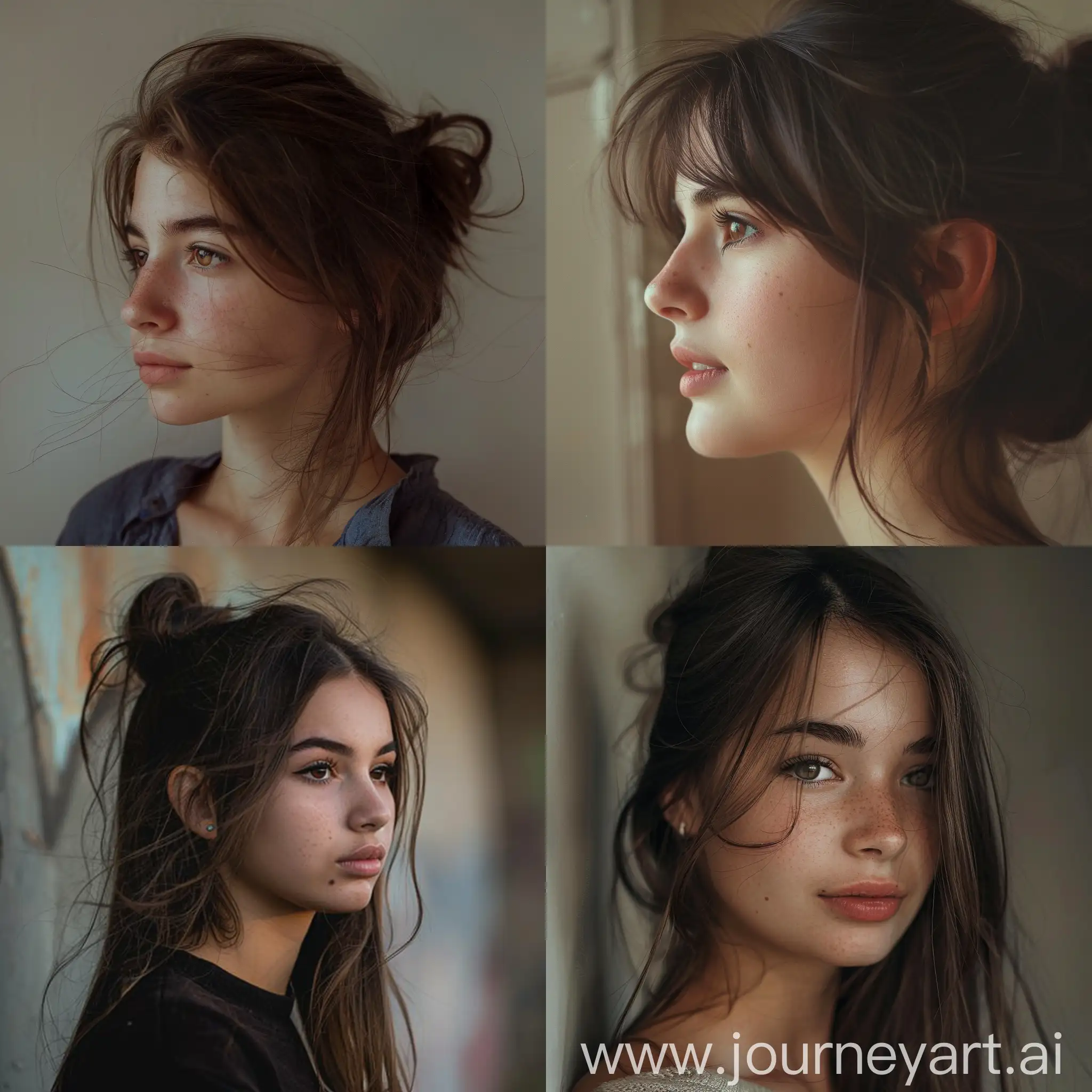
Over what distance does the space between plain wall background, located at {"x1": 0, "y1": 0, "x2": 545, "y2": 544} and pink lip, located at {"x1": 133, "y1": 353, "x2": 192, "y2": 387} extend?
0.02 m

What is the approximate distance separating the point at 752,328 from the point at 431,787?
55cm

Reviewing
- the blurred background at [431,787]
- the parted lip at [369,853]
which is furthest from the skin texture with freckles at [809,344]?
the parted lip at [369,853]

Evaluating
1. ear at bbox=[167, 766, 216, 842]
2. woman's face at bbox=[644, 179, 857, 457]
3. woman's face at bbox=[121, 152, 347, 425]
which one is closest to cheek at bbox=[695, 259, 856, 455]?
woman's face at bbox=[644, 179, 857, 457]

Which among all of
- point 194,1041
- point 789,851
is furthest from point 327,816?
point 789,851

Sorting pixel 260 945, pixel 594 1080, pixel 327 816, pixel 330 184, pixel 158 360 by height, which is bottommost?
pixel 594 1080

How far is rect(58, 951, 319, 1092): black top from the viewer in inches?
39.9

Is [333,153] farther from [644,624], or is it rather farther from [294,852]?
[294,852]

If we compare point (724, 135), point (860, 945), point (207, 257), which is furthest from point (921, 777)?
point (207, 257)

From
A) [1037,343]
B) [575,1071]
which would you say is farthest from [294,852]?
[1037,343]

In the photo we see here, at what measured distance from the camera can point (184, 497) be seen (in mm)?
1068

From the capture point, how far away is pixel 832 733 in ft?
3.37

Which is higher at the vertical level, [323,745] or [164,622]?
[164,622]

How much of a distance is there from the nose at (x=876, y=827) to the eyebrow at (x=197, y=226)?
812 millimetres

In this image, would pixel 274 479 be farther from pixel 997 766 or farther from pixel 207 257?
pixel 997 766
